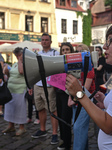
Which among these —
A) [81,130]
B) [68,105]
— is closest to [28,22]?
[68,105]

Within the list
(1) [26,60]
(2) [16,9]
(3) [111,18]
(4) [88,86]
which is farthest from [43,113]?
(3) [111,18]

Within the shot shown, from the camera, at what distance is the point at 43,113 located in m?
5.00

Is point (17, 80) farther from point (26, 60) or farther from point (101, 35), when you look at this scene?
point (101, 35)

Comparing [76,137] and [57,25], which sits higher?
[57,25]

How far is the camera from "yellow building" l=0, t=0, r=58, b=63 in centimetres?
2525

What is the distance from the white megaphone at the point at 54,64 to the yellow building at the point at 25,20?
77.4ft

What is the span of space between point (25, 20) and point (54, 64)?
991 inches

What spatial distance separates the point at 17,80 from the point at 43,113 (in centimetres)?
84

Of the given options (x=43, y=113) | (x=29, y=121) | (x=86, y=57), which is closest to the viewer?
(x=86, y=57)

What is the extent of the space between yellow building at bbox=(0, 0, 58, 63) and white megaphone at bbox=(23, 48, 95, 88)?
23.6 meters

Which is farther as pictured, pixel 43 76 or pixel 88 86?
pixel 88 86

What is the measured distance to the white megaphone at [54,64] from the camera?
2.04m

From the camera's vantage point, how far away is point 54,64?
210cm

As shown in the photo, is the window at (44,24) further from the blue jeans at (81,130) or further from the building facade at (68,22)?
the blue jeans at (81,130)
